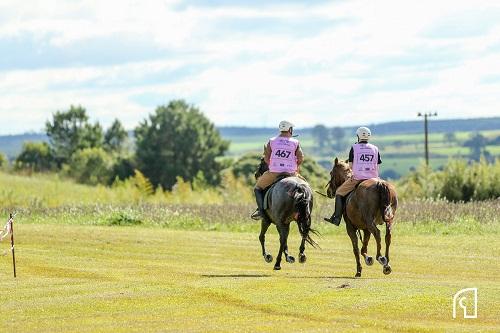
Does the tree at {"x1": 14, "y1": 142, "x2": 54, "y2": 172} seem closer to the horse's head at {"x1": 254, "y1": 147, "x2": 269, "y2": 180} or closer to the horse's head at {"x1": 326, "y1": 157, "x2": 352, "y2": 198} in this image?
the horse's head at {"x1": 254, "y1": 147, "x2": 269, "y2": 180}

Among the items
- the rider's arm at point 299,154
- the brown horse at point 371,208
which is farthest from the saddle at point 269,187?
the brown horse at point 371,208

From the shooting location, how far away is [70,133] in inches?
6127

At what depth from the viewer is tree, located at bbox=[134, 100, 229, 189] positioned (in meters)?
123

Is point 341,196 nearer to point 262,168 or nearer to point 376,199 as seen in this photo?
point 376,199

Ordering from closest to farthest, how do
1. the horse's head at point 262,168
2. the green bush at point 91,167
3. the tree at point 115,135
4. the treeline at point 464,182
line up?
the horse's head at point 262,168 → the treeline at point 464,182 → the green bush at point 91,167 → the tree at point 115,135

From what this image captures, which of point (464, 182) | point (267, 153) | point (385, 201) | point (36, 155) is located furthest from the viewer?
point (36, 155)

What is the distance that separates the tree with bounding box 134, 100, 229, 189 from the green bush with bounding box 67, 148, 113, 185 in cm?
362

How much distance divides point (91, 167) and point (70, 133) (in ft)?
118

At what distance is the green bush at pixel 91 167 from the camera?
111625mm

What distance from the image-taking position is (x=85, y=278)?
27.0m

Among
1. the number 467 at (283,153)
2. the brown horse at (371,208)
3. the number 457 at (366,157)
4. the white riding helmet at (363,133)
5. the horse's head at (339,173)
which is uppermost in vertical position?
the white riding helmet at (363,133)

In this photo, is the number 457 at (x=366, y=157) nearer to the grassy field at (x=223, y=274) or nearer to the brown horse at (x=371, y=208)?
the brown horse at (x=371, y=208)

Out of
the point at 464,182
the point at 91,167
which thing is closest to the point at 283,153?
the point at 464,182

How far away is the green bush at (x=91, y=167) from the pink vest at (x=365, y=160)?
77.0 m
